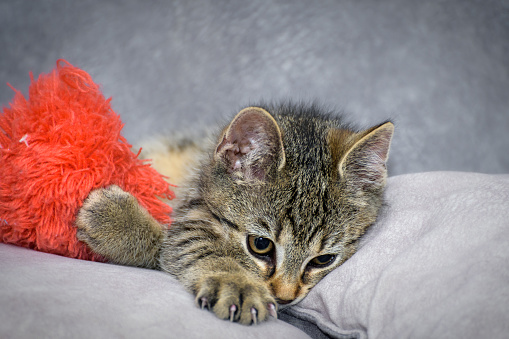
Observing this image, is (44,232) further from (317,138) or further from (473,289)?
(473,289)

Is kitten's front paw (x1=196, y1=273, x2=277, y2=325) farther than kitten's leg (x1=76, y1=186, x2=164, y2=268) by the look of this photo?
No

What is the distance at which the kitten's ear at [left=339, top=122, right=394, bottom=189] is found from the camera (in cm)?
101

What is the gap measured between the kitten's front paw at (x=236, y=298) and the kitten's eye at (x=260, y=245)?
0.10 meters

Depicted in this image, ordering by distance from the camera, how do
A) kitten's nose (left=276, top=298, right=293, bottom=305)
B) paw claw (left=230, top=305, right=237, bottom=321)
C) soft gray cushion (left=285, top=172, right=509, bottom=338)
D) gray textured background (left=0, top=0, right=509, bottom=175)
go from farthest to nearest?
1. gray textured background (left=0, top=0, right=509, bottom=175)
2. kitten's nose (left=276, top=298, right=293, bottom=305)
3. paw claw (left=230, top=305, right=237, bottom=321)
4. soft gray cushion (left=285, top=172, right=509, bottom=338)

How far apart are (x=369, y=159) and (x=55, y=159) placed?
0.80 metres

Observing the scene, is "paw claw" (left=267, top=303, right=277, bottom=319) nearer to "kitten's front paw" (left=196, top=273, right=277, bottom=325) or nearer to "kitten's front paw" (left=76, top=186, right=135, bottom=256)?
"kitten's front paw" (left=196, top=273, right=277, bottom=325)

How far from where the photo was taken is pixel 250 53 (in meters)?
1.98

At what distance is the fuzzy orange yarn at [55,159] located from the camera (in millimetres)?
981

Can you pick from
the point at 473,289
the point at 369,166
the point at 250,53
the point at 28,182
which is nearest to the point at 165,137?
the point at 250,53

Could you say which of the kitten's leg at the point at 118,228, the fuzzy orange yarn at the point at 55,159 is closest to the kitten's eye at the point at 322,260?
the kitten's leg at the point at 118,228

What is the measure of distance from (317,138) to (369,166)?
6.3 inches

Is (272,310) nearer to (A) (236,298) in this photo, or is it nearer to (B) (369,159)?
(A) (236,298)

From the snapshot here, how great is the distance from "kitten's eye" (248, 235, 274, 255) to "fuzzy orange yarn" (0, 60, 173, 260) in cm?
43

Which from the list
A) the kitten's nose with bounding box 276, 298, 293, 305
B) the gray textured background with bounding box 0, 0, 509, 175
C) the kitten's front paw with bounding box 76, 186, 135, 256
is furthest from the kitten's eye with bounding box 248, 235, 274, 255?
the gray textured background with bounding box 0, 0, 509, 175
